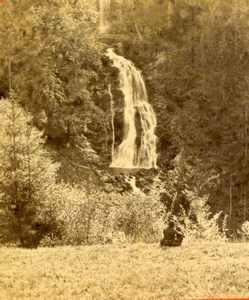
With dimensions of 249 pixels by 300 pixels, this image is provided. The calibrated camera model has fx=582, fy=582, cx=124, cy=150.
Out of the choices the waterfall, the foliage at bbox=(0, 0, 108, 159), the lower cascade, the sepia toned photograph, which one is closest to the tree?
the sepia toned photograph

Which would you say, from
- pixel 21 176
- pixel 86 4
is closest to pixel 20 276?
pixel 21 176

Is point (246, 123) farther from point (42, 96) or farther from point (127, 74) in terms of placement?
point (42, 96)

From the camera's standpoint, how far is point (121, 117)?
31.5 metres

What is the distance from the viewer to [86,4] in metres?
29.6

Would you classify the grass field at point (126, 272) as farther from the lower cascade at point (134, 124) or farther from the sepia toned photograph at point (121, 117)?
the lower cascade at point (134, 124)

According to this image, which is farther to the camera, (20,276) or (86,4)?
(86,4)

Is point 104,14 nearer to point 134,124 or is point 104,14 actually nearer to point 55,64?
point 134,124

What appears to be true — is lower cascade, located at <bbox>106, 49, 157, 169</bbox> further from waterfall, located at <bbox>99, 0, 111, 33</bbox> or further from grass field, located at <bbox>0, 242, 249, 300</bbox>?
grass field, located at <bbox>0, 242, 249, 300</bbox>

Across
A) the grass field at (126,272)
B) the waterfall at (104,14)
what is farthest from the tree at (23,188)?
the waterfall at (104,14)

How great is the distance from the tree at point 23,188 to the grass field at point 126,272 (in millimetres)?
2308

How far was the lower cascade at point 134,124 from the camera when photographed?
101 feet

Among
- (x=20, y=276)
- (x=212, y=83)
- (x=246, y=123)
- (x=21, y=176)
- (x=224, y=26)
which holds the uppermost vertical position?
(x=224, y=26)

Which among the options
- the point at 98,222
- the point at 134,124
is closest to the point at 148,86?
the point at 134,124

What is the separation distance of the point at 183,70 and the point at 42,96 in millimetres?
9527
